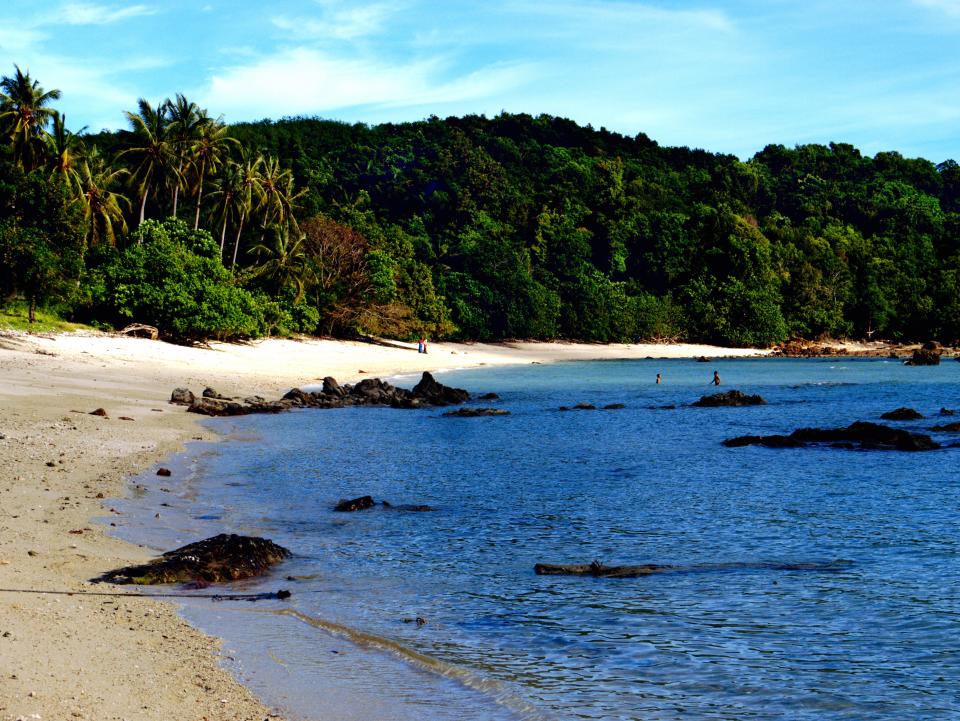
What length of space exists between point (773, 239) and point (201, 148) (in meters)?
87.6

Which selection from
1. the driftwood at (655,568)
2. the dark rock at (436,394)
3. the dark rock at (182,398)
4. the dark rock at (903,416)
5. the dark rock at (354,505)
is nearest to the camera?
the driftwood at (655,568)

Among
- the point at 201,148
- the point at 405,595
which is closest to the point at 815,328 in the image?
the point at 201,148

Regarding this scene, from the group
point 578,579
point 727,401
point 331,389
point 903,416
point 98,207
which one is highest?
point 98,207

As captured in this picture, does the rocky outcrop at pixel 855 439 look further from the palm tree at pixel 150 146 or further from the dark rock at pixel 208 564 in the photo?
the palm tree at pixel 150 146

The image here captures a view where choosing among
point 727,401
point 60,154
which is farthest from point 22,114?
point 727,401

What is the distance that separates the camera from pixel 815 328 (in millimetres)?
115250

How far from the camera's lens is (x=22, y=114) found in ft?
177

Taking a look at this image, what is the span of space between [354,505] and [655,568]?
222 inches

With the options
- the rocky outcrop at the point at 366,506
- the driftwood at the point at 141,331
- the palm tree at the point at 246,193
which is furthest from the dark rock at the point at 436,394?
the palm tree at the point at 246,193

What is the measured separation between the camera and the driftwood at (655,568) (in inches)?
425

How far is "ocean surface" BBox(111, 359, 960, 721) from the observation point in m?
6.90

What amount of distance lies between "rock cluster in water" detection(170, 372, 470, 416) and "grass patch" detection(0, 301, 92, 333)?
1242 centimetres

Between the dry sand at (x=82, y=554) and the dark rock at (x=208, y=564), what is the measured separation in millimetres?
400

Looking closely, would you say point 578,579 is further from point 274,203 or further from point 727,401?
point 274,203
